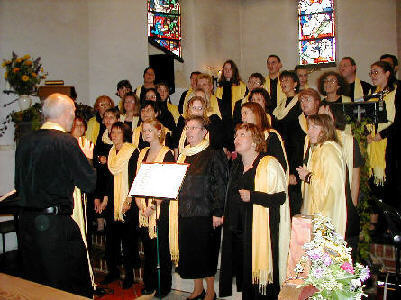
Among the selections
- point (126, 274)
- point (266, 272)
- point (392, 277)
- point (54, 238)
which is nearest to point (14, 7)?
point (126, 274)

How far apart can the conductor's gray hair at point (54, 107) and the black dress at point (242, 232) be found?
1.56 m

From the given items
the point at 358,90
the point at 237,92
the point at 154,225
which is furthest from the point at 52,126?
the point at 358,90

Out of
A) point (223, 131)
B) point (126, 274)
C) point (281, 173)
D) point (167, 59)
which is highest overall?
point (167, 59)

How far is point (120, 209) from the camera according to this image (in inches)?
185

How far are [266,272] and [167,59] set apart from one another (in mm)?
6529

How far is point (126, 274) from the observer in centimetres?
470

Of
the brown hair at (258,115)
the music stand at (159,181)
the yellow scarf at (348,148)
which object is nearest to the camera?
the music stand at (159,181)

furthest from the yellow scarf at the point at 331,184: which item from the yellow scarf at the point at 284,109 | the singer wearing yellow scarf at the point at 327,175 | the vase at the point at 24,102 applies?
the vase at the point at 24,102

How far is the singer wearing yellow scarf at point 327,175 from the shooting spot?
332 centimetres

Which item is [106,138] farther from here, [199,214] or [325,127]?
[325,127]

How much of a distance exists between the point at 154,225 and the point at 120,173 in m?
0.85

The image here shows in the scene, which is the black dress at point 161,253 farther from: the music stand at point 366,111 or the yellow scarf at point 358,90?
the yellow scarf at point 358,90

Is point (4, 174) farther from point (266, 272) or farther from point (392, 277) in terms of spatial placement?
point (392, 277)

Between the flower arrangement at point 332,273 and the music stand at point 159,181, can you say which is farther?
the music stand at point 159,181
